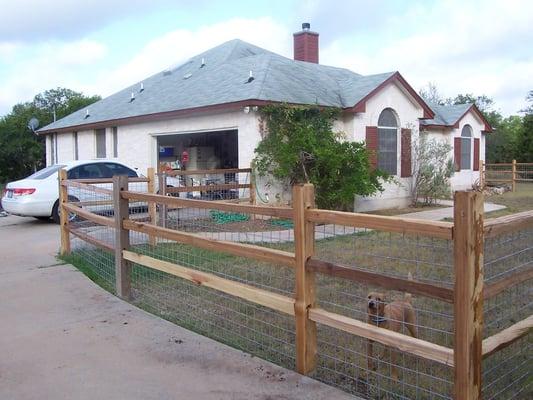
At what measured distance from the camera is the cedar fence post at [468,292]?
3102mm

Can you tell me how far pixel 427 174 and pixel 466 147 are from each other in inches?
265

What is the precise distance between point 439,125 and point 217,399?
19.9 m

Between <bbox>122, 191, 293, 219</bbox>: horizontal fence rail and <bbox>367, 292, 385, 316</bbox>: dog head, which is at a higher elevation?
<bbox>122, 191, 293, 219</bbox>: horizontal fence rail

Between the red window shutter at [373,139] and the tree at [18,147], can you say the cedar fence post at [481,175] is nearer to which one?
the red window shutter at [373,139]

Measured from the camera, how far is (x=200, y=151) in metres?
21.3

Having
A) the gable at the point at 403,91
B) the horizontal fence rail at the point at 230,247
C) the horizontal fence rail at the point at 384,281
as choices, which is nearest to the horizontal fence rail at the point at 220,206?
the horizontal fence rail at the point at 230,247

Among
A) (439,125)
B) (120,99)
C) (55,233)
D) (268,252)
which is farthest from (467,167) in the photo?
(268,252)

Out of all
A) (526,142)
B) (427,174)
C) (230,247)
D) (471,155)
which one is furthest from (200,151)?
(526,142)

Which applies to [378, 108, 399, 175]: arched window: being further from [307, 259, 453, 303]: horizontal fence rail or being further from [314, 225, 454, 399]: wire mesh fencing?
[307, 259, 453, 303]: horizontal fence rail

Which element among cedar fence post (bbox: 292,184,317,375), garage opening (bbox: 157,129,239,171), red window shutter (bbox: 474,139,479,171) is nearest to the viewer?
cedar fence post (bbox: 292,184,317,375)

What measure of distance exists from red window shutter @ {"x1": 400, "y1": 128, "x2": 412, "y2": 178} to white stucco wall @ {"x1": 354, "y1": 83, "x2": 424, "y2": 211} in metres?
0.16

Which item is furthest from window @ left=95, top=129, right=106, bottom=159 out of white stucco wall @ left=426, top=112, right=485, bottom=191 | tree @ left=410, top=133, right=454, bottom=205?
white stucco wall @ left=426, top=112, right=485, bottom=191

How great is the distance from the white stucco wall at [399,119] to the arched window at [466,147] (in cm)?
605

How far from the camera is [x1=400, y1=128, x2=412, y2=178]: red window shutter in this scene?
17.8 m
